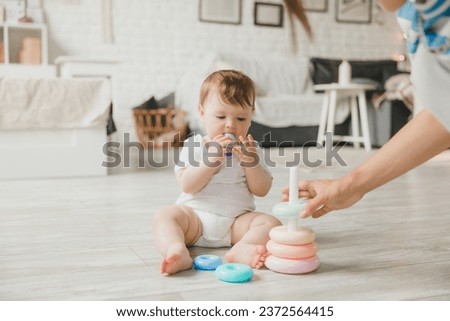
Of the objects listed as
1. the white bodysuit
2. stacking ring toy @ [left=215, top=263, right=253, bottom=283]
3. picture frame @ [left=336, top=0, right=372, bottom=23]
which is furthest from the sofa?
stacking ring toy @ [left=215, top=263, right=253, bottom=283]

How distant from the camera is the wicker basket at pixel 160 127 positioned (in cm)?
424

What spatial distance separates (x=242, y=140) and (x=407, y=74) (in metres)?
4.23

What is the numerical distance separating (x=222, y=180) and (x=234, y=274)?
0.34m

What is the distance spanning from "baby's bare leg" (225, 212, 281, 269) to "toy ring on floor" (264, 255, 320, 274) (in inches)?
1.5

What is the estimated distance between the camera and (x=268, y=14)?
520 cm

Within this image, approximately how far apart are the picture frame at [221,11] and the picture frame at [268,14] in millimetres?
188

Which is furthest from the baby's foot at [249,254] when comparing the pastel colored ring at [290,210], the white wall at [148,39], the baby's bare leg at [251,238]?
the white wall at [148,39]

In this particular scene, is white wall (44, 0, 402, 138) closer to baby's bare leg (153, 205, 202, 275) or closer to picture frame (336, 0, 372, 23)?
picture frame (336, 0, 372, 23)

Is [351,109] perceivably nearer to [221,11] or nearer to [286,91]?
[286,91]

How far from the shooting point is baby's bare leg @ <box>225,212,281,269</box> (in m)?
1.05

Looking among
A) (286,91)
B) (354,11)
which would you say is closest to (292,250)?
(286,91)

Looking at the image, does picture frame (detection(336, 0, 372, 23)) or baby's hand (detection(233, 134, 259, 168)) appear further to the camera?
picture frame (detection(336, 0, 372, 23))
